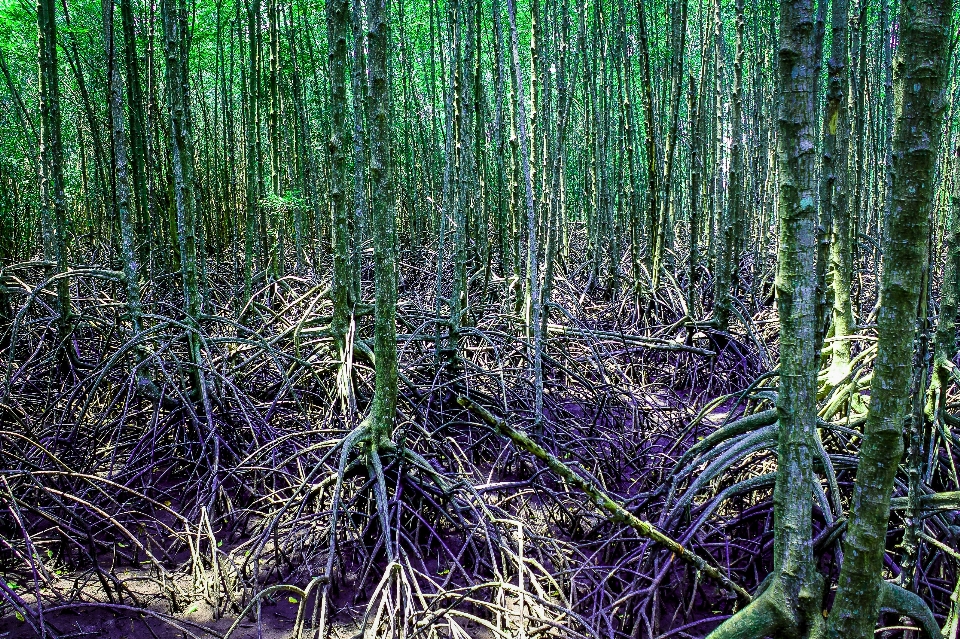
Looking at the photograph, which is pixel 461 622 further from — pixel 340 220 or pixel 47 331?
pixel 47 331

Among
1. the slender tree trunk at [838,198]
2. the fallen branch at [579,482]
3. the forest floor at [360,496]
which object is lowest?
the forest floor at [360,496]

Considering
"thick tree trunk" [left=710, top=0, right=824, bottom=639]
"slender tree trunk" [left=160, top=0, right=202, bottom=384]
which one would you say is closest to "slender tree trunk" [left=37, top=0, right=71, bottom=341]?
"slender tree trunk" [left=160, top=0, right=202, bottom=384]

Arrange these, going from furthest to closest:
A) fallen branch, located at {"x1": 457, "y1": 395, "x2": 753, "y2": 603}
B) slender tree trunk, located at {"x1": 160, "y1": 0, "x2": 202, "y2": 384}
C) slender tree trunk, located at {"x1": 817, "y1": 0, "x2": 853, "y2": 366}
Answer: slender tree trunk, located at {"x1": 160, "y1": 0, "x2": 202, "y2": 384}, slender tree trunk, located at {"x1": 817, "y1": 0, "x2": 853, "y2": 366}, fallen branch, located at {"x1": 457, "y1": 395, "x2": 753, "y2": 603}

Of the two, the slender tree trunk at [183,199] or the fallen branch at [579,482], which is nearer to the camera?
the fallen branch at [579,482]

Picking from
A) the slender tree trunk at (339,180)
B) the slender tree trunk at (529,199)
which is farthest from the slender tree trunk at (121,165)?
the slender tree trunk at (529,199)

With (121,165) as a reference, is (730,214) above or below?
below

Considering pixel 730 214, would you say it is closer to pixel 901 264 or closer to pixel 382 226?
pixel 382 226

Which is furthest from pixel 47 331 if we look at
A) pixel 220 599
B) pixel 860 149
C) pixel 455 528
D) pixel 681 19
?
pixel 860 149

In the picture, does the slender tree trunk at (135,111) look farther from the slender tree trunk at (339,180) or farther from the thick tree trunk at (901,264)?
the thick tree trunk at (901,264)

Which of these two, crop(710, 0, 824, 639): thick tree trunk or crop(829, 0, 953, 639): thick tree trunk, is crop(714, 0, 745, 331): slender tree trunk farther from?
crop(829, 0, 953, 639): thick tree trunk

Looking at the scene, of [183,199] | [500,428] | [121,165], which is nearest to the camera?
[500,428]

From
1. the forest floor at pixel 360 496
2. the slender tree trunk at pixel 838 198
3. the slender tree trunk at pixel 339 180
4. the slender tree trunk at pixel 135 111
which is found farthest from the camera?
the slender tree trunk at pixel 135 111

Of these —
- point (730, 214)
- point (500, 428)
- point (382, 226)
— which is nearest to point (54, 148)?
point (382, 226)

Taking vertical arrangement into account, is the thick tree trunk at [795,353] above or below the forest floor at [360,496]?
above
